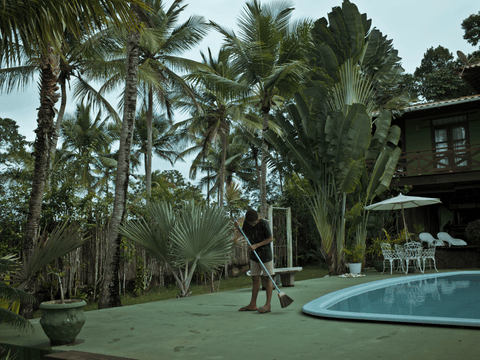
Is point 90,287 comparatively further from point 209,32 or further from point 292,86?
point 209,32

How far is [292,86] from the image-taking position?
15.1 m

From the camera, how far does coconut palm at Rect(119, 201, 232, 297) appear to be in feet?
27.7

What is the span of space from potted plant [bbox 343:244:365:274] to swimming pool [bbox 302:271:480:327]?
1762mm

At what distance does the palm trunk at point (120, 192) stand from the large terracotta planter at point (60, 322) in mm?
4025

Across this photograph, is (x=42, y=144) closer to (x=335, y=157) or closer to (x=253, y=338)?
(x=253, y=338)

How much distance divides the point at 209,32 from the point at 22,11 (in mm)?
14087

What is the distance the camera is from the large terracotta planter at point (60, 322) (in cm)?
430

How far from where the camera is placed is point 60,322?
169 inches

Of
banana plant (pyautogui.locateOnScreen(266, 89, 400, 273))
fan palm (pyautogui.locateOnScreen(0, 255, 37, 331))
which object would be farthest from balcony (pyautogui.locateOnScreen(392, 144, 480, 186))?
fan palm (pyautogui.locateOnScreen(0, 255, 37, 331))

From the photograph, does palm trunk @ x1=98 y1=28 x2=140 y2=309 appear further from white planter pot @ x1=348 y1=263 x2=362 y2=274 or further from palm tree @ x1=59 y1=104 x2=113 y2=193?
palm tree @ x1=59 y1=104 x2=113 y2=193

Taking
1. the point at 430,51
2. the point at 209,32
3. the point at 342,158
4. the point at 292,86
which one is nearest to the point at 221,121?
the point at 209,32

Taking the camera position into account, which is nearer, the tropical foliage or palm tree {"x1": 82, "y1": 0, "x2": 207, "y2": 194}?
the tropical foliage

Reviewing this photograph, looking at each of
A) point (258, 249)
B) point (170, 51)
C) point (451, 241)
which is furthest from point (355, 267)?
point (170, 51)

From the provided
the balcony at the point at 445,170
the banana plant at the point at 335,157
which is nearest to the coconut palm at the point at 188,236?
the banana plant at the point at 335,157
